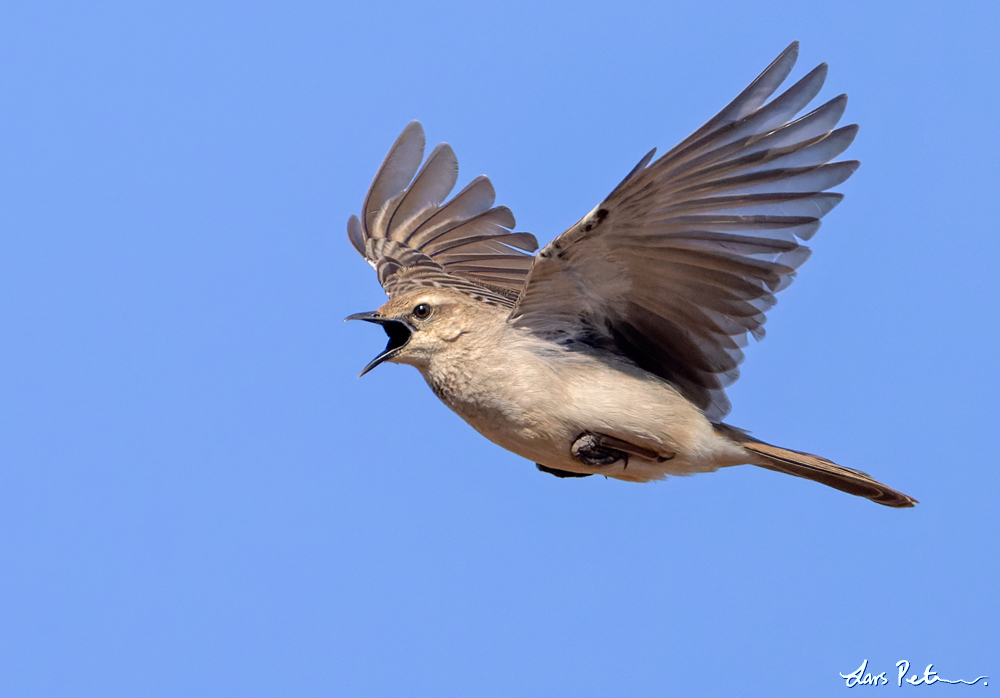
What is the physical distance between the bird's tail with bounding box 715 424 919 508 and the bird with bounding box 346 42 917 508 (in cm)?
1

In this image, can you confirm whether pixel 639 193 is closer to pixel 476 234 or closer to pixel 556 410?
pixel 556 410

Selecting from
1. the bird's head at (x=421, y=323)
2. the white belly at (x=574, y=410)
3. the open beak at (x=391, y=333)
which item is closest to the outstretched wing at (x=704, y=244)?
the white belly at (x=574, y=410)

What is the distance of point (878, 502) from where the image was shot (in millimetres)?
6758

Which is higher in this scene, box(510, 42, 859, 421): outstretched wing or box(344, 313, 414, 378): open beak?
box(510, 42, 859, 421): outstretched wing

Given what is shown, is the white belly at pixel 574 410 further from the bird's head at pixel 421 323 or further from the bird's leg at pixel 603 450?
the bird's head at pixel 421 323

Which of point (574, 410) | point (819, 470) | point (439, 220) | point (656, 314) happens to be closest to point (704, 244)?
point (656, 314)

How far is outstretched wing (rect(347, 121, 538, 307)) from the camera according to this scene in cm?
899

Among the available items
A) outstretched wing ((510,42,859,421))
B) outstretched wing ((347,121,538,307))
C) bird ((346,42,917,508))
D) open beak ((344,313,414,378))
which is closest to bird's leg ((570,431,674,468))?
bird ((346,42,917,508))

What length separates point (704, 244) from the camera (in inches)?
242

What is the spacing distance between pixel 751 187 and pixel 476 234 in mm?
3628

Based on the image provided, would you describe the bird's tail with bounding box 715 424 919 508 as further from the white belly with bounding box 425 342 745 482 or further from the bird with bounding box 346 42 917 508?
the white belly with bounding box 425 342 745 482

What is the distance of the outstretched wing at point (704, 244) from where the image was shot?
18.5 ft

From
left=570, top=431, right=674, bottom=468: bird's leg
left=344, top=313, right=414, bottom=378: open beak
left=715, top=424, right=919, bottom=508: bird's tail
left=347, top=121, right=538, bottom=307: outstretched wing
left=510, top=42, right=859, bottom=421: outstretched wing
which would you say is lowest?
left=570, top=431, right=674, bottom=468: bird's leg

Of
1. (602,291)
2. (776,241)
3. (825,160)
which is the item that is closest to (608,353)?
(602,291)
